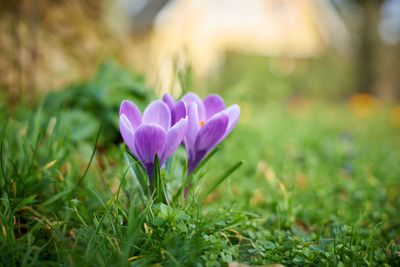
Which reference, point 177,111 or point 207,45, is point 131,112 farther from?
point 207,45

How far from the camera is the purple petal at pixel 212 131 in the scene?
0.81 meters

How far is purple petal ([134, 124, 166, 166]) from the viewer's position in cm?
74

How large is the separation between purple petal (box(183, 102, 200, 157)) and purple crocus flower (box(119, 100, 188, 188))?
0.03 meters

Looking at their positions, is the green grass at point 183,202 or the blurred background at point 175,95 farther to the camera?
the blurred background at point 175,95

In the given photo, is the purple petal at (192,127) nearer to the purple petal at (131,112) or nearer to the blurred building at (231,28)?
the purple petal at (131,112)

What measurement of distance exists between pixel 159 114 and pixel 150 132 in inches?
4.1

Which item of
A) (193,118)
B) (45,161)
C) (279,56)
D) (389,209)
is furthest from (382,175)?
(279,56)

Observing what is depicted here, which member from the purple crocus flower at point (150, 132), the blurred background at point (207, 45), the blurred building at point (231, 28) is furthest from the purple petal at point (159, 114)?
the blurred building at point (231, 28)

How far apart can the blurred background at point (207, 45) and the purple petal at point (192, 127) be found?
0.45m

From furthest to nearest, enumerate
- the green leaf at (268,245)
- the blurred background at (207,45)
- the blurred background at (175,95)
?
the blurred background at (207,45) → the blurred background at (175,95) → the green leaf at (268,245)

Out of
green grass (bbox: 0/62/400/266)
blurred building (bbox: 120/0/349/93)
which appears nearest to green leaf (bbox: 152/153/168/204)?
green grass (bbox: 0/62/400/266)

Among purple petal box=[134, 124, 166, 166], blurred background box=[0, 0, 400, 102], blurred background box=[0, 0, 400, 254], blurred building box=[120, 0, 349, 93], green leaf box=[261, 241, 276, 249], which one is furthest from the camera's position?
blurred building box=[120, 0, 349, 93]

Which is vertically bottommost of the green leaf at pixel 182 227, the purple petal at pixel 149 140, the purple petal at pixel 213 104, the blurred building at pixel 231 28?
the green leaf at pixel 182 227

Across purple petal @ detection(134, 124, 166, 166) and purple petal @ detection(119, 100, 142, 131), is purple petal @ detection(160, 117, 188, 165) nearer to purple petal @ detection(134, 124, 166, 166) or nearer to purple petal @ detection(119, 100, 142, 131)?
purple petal @ detection(134, 124, 166, 166)
